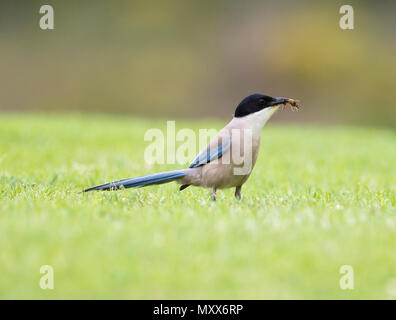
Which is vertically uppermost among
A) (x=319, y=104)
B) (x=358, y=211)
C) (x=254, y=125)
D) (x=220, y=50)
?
(x=220, y=50)

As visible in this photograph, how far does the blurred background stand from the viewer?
28.2 meters

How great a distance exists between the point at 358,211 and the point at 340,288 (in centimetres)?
174

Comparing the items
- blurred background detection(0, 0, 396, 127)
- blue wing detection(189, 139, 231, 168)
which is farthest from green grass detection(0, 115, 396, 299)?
blurred background detection(0, 0, 396, 127)

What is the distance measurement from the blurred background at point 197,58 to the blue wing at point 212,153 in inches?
802

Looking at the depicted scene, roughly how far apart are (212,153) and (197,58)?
2371 centimetres

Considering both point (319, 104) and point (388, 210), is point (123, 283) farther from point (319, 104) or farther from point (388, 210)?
point (319, 104)

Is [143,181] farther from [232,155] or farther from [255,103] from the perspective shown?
[255,103]

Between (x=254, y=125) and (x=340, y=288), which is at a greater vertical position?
(x=254, y=125)

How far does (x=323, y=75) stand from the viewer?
93.5 ft

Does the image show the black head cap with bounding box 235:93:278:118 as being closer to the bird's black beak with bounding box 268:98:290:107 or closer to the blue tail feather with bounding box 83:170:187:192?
the bird's black beak with bounding box 268:98:290:107

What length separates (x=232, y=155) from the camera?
21.4ft

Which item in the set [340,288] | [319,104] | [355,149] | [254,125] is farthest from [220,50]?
[340,288]

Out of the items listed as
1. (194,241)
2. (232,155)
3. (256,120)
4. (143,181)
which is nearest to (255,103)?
(256,120)

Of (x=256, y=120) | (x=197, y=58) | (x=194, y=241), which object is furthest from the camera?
(x=197, y=58)
